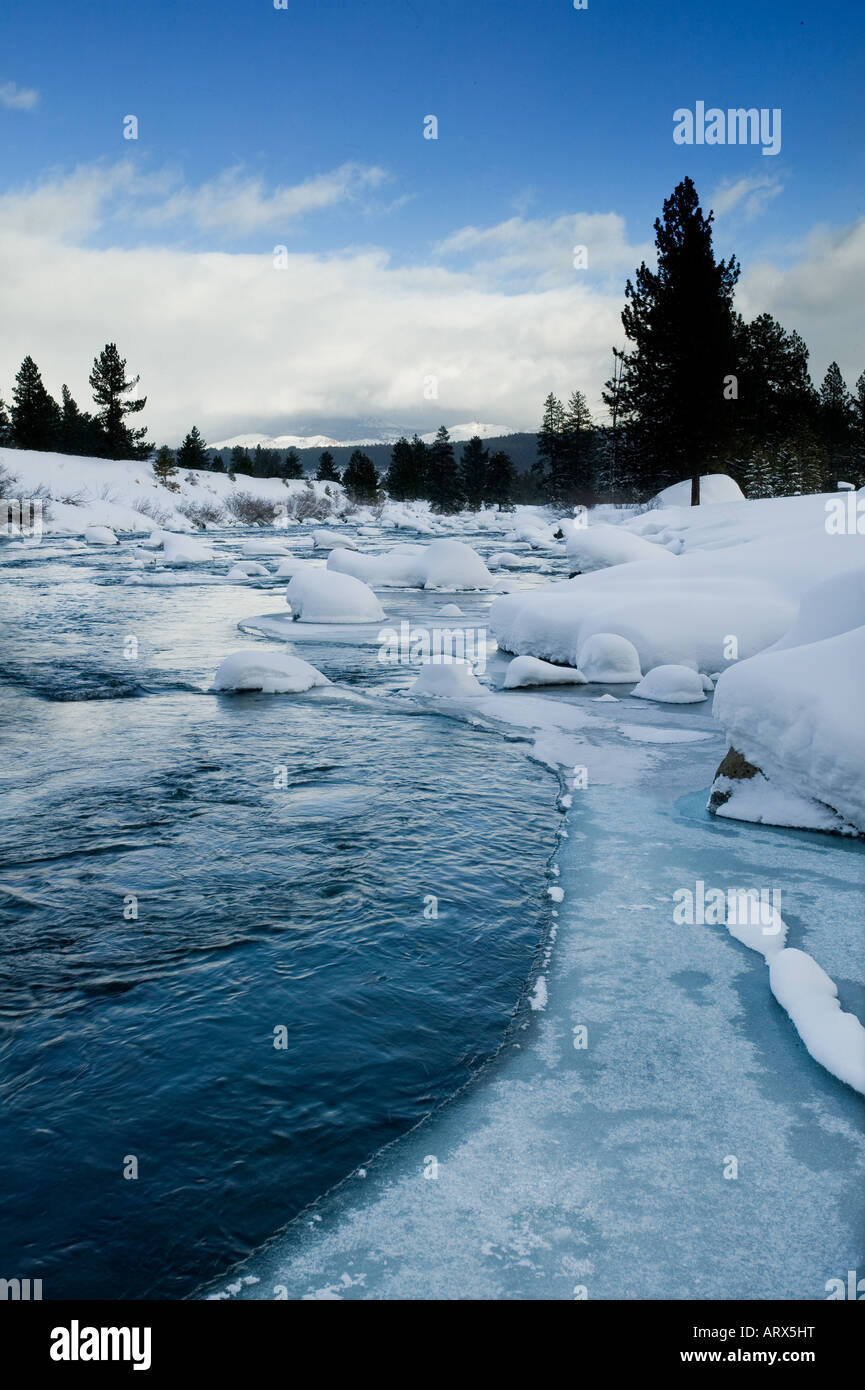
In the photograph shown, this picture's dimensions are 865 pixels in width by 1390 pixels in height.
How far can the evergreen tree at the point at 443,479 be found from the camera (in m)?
73.8

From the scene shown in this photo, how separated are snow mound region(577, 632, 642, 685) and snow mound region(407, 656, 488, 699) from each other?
1.57 m

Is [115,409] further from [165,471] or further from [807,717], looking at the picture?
[807,717]

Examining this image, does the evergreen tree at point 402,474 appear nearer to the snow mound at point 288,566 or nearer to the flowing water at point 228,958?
the snow mound at point 288,566

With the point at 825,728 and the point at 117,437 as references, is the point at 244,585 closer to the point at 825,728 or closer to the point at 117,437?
the point at 825,728

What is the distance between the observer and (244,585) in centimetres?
2128

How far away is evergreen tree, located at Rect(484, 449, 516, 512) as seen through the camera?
77.3m

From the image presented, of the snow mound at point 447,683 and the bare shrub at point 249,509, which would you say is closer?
the snow mound at point 447,683

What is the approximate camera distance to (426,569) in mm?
21391

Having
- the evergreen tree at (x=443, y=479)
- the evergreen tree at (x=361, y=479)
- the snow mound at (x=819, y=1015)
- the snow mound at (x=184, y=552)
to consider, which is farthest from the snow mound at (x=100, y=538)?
the evergreen tree at (x=443, y=479)

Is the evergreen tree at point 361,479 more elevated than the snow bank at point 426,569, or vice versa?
the evergreen tree at point 361,479

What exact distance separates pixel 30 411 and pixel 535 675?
5225 centimetres

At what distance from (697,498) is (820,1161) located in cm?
2835

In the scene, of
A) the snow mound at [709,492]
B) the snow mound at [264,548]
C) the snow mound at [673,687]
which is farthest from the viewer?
the snow mound at [264,548]

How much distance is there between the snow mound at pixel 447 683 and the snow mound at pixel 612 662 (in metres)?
1.57
